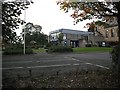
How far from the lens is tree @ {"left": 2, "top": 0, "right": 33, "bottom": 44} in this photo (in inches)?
264

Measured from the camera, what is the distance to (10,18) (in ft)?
22.7

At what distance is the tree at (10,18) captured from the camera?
6.72m

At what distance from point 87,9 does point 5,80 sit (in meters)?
3.64

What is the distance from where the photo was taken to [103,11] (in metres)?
7.86

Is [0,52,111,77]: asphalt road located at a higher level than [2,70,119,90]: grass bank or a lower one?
lower

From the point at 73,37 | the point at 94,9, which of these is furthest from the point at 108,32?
the point at 73,37

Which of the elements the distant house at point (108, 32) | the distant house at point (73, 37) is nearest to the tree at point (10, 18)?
the distant house at point (108, 32)

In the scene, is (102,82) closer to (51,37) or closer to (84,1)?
(84,1)

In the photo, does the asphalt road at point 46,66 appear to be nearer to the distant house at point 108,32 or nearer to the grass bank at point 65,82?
the grass bank at point 65,82

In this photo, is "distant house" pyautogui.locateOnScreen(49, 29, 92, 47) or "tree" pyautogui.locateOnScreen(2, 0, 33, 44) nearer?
"tree" pyautogui.locateOnScreen(2, 0, 33, 44)

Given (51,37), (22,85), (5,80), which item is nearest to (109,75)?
(22,85)

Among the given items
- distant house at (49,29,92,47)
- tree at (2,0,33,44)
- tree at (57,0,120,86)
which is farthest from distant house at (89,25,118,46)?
distant house at (49,29,92,47)

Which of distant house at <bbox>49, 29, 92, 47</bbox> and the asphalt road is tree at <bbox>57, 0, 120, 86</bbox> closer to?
the asphalt road

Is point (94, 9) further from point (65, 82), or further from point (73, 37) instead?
point (73, 37)
